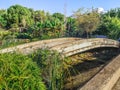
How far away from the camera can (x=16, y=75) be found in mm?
8742

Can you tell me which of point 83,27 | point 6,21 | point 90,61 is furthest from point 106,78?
point 6,21

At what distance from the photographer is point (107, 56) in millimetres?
41562

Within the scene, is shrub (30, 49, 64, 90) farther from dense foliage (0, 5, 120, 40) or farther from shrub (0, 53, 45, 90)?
dense foliage (0, 5, 120, 40)

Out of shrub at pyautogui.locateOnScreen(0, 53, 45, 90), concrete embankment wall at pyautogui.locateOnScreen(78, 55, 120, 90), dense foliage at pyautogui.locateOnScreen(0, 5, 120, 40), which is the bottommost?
dense foliage at pyautogui.locateOnScreen(0, 5, 120, 40)

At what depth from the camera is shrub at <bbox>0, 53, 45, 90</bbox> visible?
8518mm

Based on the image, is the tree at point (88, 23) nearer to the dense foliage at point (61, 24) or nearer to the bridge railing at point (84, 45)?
the dense foliage at point (61, 24)

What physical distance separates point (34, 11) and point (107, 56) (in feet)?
247

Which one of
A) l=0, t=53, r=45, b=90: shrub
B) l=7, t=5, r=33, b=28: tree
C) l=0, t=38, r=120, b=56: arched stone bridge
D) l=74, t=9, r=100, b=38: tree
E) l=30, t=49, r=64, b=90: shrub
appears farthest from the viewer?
l=7, t=5, r=33, b=28: tree

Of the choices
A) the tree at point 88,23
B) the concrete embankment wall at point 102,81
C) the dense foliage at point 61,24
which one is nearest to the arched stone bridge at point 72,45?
the concrete embankment wall at point 102,81

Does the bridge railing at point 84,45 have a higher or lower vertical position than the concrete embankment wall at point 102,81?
lower

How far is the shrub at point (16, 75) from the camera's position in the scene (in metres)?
8.52

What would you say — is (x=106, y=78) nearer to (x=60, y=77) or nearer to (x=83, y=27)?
(x=60, y=77)

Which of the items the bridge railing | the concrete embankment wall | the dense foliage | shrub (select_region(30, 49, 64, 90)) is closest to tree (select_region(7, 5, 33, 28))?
the dense foliage

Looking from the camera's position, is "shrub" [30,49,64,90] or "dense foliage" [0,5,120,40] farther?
"dense foliage" [0,5,120,40]
